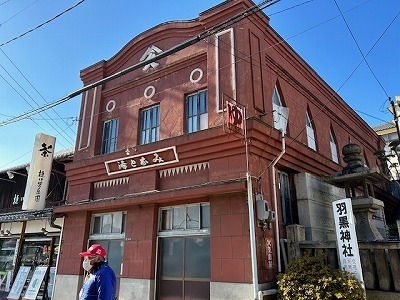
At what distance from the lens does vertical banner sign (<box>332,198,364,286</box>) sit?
23.7ft

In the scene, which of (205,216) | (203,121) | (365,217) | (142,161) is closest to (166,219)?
(205,216)

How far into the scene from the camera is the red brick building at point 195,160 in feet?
27.7

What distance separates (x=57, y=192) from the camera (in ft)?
51.4

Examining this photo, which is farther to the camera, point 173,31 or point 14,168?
point 14,168

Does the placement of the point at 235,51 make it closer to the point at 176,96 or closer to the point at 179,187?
the point at 176,96

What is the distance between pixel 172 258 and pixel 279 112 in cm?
593

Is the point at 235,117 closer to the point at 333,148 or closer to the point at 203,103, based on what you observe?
the point at 203,103

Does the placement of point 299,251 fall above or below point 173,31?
below

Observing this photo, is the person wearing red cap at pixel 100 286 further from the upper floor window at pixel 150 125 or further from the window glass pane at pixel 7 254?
the window glass pane at pixel 7 254

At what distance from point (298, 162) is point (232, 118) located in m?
3.73

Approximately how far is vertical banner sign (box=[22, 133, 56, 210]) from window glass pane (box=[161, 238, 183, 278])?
20.0 ft

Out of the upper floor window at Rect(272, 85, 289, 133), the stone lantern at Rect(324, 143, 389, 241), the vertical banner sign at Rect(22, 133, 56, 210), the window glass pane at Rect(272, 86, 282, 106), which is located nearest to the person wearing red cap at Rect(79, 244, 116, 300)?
the stone lantern at Rect(324, 143, 389, 241)

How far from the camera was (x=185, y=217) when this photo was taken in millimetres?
9805

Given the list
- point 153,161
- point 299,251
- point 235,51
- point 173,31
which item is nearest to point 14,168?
point 153,161
